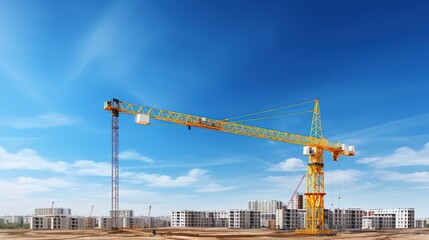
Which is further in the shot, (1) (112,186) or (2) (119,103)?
(1) (112,186)

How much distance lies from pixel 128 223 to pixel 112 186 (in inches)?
3737

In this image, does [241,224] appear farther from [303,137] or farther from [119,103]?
[119,103]

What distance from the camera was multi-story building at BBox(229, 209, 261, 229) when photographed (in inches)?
5714

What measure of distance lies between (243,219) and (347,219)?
39.3 m

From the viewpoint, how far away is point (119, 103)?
7406 cm

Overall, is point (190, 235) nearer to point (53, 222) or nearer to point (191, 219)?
point (191, 219)

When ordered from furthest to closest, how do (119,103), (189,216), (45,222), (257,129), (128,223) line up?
(128,223) < (189,216) < (45,222) < (257,129) < (119,103)

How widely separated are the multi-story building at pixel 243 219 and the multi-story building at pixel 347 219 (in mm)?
28974

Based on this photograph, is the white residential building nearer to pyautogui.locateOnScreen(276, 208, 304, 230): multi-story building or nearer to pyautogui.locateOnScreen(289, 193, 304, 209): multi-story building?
pyautogui.locateOnScreen(276, 208, 304, 230): multi-story building

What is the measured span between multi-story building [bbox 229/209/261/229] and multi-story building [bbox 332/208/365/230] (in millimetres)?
28974

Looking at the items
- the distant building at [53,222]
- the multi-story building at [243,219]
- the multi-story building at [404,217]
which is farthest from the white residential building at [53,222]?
the multi-story building at [404,217]

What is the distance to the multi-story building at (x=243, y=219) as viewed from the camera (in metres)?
145

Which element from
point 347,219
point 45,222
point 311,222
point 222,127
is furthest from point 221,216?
point 222,127

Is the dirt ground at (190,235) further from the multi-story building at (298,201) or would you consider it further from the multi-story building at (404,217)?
the multi-story building at (298,201)
